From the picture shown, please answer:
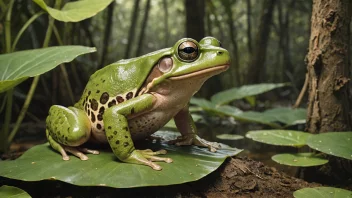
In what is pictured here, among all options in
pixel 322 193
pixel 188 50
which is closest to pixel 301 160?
pixel 322 193

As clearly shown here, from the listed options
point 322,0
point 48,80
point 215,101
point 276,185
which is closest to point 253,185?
point 276,185

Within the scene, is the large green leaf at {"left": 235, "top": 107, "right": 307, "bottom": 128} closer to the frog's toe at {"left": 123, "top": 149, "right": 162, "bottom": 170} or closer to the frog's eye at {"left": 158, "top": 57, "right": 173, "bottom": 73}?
the frog's eye at {"left": 158, "top": 57, "right": 173, "bottom": 73}

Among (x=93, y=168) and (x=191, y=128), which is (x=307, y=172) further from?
(x=93, y=168)

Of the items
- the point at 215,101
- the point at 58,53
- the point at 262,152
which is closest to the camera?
the point at 58,53

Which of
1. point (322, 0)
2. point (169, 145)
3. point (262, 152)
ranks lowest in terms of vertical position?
point (262, 152)

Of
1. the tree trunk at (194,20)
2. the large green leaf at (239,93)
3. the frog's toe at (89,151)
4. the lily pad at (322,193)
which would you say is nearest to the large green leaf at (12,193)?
the frog's toe at (89,151)

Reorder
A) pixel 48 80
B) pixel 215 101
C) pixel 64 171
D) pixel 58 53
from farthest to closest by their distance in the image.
→ 1. pixel 48 80
2. pixel 215 101
3. pixel 58 53
4. pixel 64 171

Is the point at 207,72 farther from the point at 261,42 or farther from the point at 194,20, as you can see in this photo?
the point at 261,42

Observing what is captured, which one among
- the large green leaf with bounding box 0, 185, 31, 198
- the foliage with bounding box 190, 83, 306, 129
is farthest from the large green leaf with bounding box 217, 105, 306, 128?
the large green leaf with bounding box 0, 185, 31, 198

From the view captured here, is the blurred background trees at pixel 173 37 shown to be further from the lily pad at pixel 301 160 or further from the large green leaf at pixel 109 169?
the lily pad at pixel 301 160
